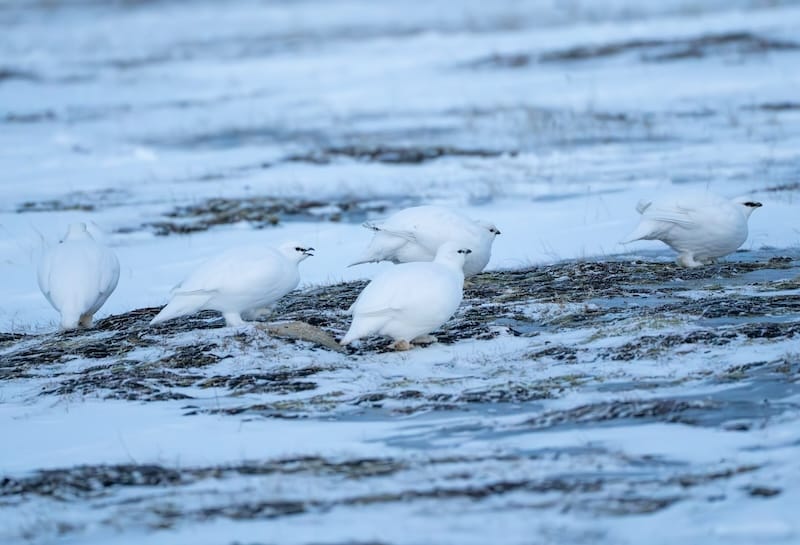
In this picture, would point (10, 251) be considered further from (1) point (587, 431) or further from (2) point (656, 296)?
(1) point (587, 431)

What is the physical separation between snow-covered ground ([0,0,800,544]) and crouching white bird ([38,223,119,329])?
14.9 inches

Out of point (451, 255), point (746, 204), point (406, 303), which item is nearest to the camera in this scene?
point (406, 303)

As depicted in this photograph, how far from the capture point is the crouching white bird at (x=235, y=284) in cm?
909

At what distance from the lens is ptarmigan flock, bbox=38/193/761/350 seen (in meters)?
8.56

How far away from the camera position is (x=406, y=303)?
841 centimetres

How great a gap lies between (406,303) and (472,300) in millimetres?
2172

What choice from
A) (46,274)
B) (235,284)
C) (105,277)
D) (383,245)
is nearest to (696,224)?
(383,245)

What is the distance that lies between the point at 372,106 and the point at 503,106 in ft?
12.9

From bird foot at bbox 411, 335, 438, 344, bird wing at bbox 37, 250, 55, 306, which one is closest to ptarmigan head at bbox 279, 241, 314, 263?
bird foot at bbox 411, 335, 438, 344

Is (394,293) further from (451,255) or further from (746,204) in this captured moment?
(746,204)

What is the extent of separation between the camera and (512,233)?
15.6 m

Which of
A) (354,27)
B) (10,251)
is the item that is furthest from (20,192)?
(354,27)

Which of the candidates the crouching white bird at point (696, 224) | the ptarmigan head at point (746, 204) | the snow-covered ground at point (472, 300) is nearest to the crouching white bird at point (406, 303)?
the snow-covered ground at point (472, 300)

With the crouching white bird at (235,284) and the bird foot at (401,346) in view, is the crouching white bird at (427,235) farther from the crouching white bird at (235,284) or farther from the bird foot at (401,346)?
the bird foot at (401,346)
